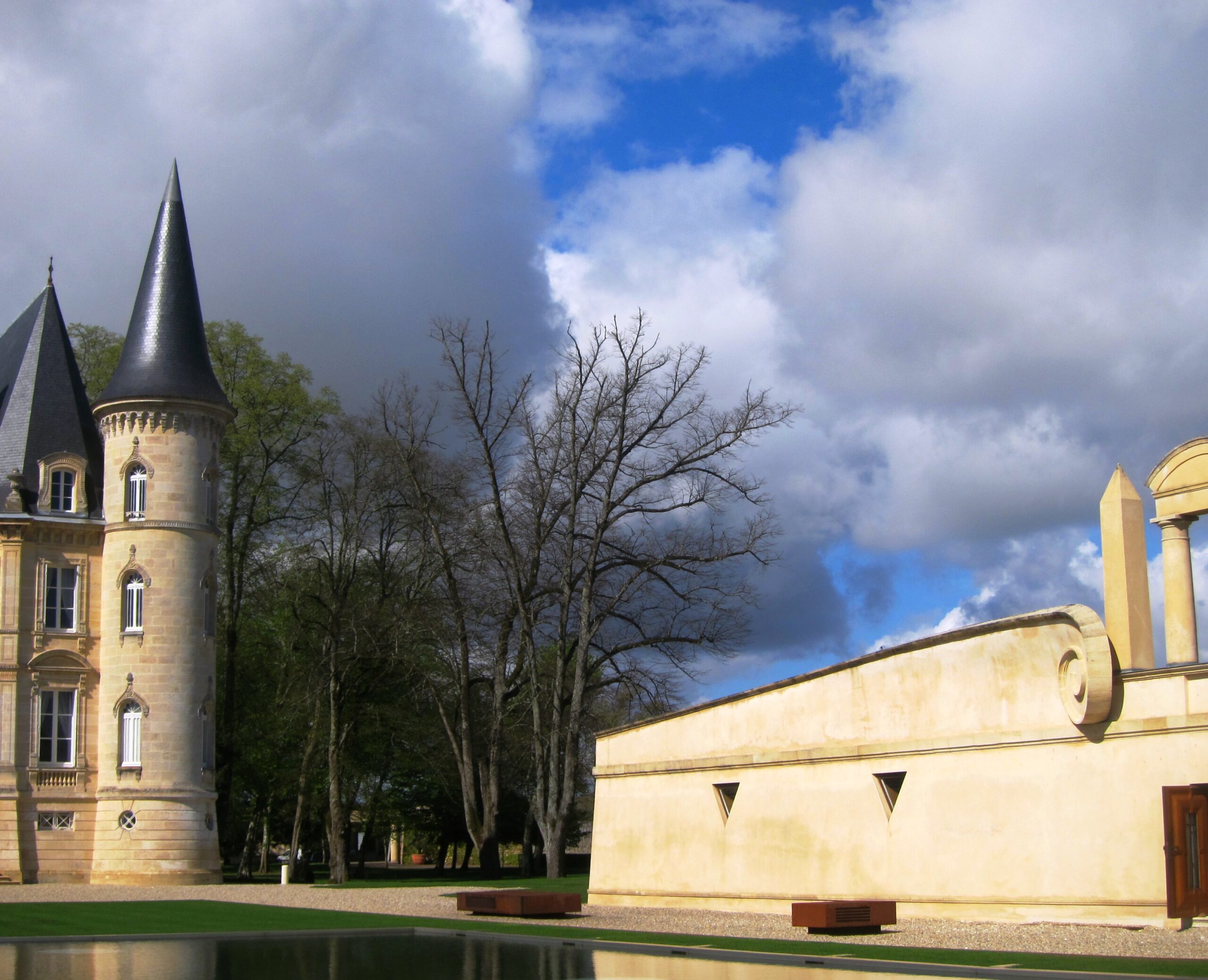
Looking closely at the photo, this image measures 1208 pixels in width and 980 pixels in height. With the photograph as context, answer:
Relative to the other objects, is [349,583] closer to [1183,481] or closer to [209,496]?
[209,496]

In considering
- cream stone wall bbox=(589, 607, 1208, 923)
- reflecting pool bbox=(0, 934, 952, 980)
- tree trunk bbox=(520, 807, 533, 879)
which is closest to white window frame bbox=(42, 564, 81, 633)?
tree trunk bbox=(520, 807, 533, 879)

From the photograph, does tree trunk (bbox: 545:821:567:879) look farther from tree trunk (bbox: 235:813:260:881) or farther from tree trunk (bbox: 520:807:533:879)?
tree trunk (bbox: 235:813:260:881)

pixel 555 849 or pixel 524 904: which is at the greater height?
pixel 524 904

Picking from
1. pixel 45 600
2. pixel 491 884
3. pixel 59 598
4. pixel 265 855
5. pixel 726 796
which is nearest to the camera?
pixel 726 796

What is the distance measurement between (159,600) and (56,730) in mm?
5264

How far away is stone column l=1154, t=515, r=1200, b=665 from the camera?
21438 millimetres

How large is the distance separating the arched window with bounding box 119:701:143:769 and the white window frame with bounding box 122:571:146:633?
2.52 m

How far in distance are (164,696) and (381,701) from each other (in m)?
10.9

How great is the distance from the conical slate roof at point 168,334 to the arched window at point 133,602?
588 centimetres

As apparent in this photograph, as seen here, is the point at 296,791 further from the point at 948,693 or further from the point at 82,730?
the point at 948,693

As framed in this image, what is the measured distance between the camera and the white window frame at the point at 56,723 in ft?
140

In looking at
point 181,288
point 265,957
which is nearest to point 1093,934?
point 265,957

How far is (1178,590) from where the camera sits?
21.7m

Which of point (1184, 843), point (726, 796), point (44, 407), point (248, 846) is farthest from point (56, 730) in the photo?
point (1184, 843)
